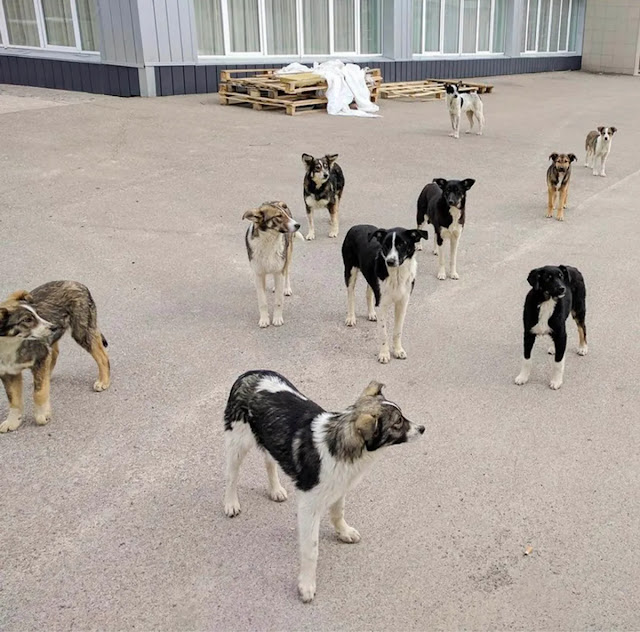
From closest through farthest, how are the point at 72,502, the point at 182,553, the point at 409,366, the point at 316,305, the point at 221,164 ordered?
the point at 182,553
the point at 72,502
the point at 409,366
the point at 316,305
the point at 221,164

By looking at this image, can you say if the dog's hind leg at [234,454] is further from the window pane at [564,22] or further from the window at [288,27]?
the window pane at [564,22]

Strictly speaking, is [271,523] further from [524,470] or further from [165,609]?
[524,470]

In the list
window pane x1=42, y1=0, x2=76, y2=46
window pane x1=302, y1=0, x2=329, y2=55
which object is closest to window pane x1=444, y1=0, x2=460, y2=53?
window pane x1=302, y1=0, x2=329, y2=55

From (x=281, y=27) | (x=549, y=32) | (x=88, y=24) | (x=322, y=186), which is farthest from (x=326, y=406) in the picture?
(x=549, y=32)

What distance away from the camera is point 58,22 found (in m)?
18.6

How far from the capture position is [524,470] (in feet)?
13.4

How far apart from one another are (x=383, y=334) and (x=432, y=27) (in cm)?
2155

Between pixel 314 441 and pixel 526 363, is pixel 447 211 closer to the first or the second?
pixel 526 363

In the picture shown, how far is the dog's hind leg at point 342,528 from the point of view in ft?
11.3

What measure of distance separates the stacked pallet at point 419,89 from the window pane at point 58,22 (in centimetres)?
895

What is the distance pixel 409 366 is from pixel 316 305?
4.85 feet


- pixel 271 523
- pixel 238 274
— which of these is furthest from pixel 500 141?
pixel 271 523

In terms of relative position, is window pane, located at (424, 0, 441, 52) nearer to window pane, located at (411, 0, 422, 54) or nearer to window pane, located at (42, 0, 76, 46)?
window pane, located at (411, 0, 422, 54)

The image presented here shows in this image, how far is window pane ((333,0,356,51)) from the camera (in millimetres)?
20859
